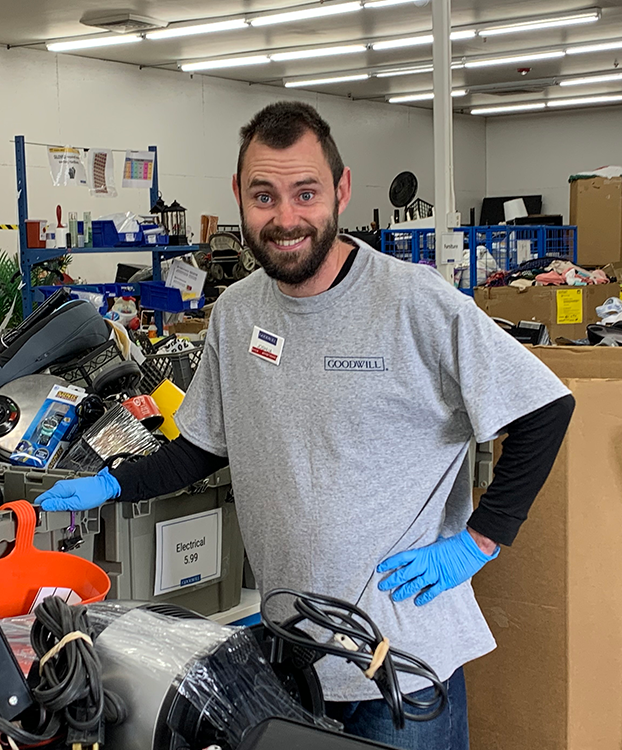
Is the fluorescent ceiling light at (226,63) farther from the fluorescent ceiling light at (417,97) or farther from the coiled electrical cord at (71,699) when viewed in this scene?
the coiled electrical cord at (71,699)

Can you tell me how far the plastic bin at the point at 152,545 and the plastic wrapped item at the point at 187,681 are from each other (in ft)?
2.13

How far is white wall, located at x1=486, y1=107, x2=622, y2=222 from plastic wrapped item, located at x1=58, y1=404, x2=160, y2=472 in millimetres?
14971

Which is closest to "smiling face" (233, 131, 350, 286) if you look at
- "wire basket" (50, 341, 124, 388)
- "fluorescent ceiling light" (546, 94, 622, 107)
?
"wire basket" (50, 341, 124, 388)

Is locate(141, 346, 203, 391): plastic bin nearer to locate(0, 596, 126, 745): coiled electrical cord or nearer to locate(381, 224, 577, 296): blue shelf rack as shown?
locate(0, 596, 126, 745): coiled electrical cord

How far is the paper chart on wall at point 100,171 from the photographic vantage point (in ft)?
19.5

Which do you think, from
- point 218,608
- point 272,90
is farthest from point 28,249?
point 272,90

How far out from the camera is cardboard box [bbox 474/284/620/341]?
4727mm

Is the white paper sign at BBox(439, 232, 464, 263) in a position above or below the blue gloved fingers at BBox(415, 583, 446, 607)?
above

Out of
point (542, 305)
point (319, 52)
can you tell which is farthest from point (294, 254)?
point (319, 52)

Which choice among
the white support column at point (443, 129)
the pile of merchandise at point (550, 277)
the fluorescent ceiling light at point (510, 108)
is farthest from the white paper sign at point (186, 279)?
the fluorescent ceiling light at point (510, 108)

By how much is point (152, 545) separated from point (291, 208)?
66cm

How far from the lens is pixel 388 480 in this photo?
1373mm

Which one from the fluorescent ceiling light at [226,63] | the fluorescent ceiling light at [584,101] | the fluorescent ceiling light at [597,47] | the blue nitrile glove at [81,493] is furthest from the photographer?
the fluorescent ceiling light at [584,101]

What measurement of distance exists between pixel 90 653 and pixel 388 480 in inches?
24.8
